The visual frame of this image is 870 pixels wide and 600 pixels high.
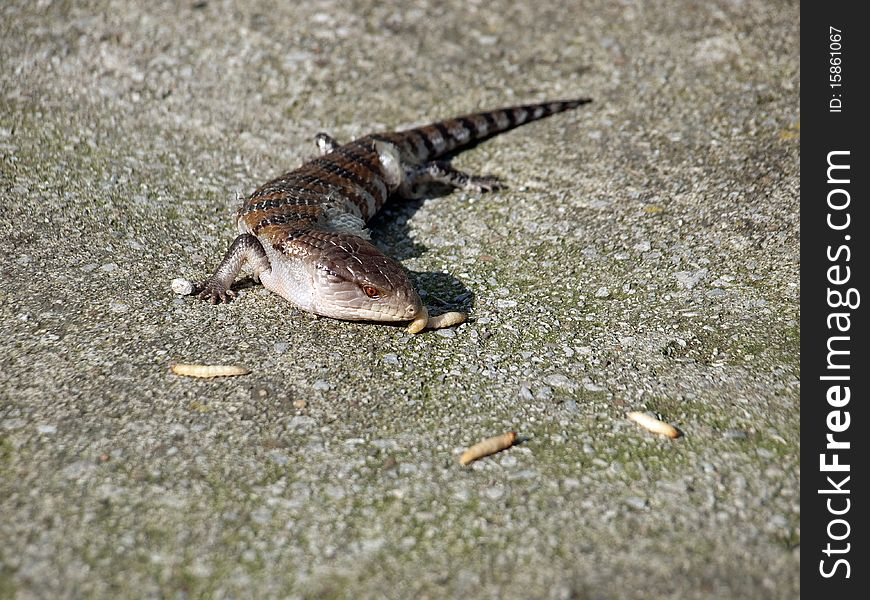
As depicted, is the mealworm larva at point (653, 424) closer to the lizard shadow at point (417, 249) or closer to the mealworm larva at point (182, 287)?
the lizard shadow at point (417, 249)

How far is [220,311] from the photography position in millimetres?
4449

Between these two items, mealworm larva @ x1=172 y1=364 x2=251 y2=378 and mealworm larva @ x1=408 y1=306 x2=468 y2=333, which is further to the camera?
mealworm larva @ x1=408 y1=306 x2=468 y2=333

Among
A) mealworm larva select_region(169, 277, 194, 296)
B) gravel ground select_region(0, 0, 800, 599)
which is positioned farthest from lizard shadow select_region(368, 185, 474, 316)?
mealworm larva select_region(169, 277, 194, 296)

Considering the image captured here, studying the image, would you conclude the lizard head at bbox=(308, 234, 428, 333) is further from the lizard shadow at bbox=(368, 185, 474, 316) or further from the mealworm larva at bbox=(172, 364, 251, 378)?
the mealworm larva at bbox=(172, 364, 251, 378)

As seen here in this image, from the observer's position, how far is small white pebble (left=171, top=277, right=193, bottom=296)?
4531 millimetres

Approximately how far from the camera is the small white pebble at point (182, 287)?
4.53 meters

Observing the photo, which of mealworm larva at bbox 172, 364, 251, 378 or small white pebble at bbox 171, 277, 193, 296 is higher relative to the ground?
small white pebble at bbox 171, 277, 193, 296

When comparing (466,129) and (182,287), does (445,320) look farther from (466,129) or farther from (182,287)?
(466,129)

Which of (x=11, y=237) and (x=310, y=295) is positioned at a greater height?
(x=11, y=237)

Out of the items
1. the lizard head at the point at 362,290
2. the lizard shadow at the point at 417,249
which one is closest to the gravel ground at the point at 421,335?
the lizard shadow at the point at 417,249

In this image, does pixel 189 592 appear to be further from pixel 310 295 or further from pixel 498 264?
pixel 498 264

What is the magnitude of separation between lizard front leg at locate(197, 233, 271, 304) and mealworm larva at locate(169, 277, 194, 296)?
6 cm
